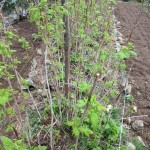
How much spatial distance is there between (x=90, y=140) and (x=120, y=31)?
503 cm

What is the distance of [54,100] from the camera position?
3416 millimetres

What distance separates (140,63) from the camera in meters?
5.64

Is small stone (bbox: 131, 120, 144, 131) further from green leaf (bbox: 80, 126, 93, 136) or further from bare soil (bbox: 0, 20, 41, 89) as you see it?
bare soil (bbox: 0, 20, 41, 89)

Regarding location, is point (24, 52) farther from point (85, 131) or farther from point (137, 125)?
→ point (85, 131)

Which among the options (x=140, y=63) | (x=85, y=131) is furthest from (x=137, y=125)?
(x=140, y=63)

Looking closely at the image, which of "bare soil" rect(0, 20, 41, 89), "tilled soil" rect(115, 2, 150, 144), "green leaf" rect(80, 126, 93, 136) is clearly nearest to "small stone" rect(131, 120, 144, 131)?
"tilled soil" rect(115, 2, 150, 144)

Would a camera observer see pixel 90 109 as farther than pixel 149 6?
No

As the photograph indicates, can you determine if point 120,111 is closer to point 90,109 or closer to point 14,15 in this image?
point 90,109

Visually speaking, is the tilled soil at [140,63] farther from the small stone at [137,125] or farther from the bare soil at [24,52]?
the bare soil at [24,52]

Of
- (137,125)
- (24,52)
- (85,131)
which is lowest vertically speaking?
(137,125)

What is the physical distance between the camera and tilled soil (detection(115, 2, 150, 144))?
410 centimetres

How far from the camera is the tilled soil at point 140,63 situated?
410cm

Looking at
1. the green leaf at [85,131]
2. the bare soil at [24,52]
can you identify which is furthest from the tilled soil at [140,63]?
the bare soil at [24,52]

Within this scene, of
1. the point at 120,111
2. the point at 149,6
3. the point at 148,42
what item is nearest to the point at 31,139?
the point at 120,111
